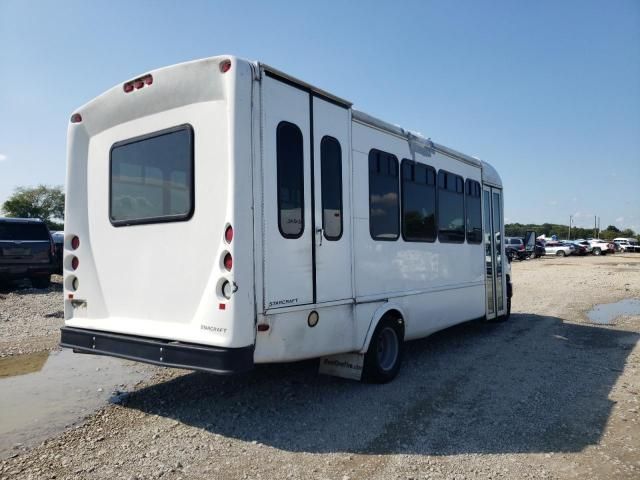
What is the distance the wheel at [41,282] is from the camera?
43.9 feet

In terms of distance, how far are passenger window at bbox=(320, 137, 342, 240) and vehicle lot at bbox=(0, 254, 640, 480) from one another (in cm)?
175

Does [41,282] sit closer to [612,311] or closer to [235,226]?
[235,226]

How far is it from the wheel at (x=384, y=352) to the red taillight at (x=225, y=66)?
9.90 ft

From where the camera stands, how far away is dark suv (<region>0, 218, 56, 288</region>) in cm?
1259

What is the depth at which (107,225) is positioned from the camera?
5000 mm

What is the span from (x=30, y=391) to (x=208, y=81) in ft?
12.6

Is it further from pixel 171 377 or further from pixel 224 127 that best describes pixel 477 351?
pixel 224 127

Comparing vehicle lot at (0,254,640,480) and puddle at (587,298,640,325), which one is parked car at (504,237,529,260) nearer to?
puddle at (587,298,640,325)

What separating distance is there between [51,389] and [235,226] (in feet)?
10.6

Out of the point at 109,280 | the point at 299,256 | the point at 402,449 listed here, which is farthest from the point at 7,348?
the point at 402,449

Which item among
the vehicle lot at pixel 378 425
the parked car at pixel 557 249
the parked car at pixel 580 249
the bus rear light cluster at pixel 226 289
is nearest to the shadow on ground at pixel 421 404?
the vehicle lot at pixel 378 425

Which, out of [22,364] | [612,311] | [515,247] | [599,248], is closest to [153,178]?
[22,364]

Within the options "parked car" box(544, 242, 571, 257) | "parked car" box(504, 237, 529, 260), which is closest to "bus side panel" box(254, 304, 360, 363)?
"parked car" box(504, 237, 529, 260)

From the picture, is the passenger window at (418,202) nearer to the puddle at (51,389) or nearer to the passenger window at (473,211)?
the passenger window at (473,211)
